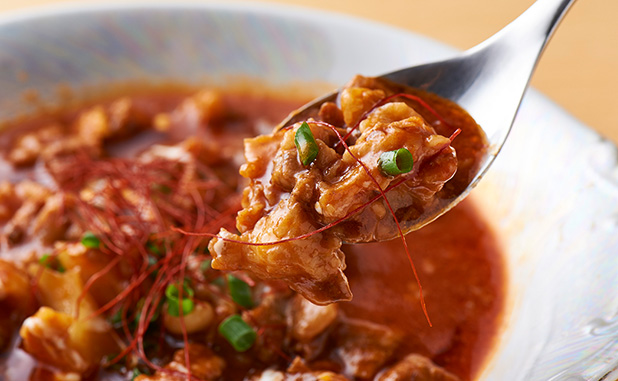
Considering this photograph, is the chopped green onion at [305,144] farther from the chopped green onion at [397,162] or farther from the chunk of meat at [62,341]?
the chunk of meat at [62,341]

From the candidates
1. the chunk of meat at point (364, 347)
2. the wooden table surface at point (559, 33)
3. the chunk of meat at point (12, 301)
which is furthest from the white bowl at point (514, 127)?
the chunk of meat at point (12, 301)

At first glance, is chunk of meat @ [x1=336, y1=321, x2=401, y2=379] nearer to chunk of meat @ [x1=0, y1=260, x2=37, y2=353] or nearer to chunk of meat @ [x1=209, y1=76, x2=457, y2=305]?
chunk of meat @ [x1=209, y1=76, x2=457, y2=305]

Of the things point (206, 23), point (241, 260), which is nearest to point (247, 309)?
point (241, 260)

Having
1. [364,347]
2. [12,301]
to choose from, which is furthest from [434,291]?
[12,301]

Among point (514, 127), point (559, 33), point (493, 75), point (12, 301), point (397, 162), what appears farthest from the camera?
point (559, 33)

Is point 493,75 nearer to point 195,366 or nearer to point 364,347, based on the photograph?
point 364,347

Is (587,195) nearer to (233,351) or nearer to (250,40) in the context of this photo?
(233,351)

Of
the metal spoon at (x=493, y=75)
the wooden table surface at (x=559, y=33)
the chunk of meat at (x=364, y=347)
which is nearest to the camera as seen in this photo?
the metal spoon at (x=493, y=75)
